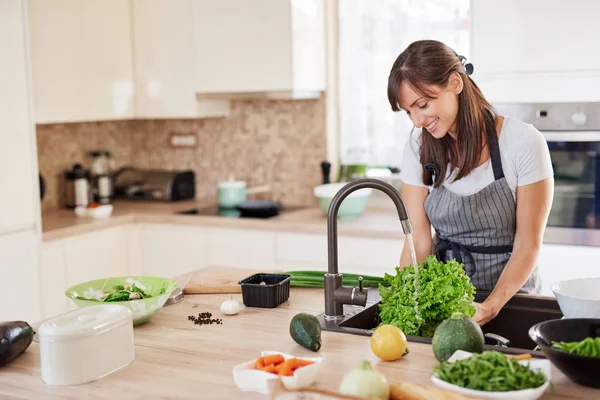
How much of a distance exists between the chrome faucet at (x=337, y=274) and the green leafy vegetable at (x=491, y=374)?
0.50m

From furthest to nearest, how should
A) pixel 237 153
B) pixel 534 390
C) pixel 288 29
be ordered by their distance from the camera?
1. pixel 237 153
2. pixel 288 29
3. pixel 534 390

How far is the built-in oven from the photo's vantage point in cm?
347

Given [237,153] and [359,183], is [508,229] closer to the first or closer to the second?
[359,183]

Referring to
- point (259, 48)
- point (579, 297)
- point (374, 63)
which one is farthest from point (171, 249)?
point (579, 297)

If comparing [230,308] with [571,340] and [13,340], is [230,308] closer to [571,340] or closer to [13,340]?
[13,340]

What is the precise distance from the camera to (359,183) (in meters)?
2.04

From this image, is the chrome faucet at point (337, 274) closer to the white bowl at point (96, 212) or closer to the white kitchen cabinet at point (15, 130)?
the white kitchen cabinet at point (15, 130)

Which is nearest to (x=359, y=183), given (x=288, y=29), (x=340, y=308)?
(x=340, y=308)

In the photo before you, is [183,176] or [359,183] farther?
[183,176]

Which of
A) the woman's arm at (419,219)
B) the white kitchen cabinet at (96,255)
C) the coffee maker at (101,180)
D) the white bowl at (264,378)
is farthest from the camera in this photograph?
the coffee maker at (101,180)

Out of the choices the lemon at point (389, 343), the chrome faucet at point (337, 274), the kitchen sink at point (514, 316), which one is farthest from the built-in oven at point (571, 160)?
the lemon at point (389, 343)

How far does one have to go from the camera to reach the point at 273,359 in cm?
174

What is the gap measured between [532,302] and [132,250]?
8.40ft

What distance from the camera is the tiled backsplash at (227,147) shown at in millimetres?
4562
